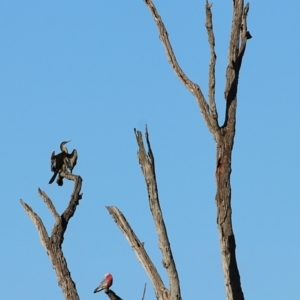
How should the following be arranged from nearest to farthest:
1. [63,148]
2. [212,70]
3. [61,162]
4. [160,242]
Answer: [160,242]
[212,70]
[61,162]
[63,148]

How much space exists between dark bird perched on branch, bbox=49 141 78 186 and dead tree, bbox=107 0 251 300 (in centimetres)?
338

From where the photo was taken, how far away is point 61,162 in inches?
671

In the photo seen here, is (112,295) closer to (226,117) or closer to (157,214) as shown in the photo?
(157,214)

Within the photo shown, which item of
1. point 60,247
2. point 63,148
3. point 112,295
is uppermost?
point 63,148

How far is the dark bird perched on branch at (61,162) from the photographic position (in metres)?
17.0

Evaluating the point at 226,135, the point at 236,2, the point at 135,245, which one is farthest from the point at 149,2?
the point at 135,245

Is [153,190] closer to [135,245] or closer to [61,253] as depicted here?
[135,245]

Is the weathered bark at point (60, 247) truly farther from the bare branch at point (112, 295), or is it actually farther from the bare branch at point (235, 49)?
the bare branch at point (235, 49)

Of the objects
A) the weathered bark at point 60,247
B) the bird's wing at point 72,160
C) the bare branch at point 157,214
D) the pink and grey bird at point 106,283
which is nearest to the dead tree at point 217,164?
the bare branch at point 157,214

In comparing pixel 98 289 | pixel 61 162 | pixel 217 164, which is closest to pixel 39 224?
pixel 61 162

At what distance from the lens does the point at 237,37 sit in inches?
551

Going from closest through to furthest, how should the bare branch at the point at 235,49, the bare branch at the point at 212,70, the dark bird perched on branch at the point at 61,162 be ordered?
the bare branch at the point at 212,70 < the bare branch at the point at 235,49 < the dark bird perched on branch at the point at 61,162

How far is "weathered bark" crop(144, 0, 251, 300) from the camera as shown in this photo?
44.2 feet

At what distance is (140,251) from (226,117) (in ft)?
6.72
